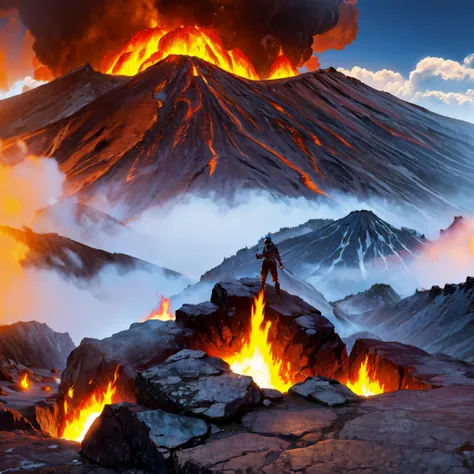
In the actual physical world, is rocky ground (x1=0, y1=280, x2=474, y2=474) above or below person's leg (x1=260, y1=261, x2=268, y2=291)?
below

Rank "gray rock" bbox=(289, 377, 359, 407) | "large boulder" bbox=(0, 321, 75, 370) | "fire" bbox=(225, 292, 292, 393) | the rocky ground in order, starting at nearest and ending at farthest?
the rocky ground, "gray rock" bbox=(289, 377, 359, 407), "fire" bbox=(225, 292, 292, 393), "large boulder" bbox=(0, 321, 75, 370)

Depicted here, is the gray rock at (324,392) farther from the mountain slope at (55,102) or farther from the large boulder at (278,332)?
the mountain slope at (55,102)

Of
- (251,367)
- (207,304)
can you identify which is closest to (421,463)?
(251,367)

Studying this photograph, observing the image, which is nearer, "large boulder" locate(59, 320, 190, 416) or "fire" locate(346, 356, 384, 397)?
"large boulder" locate(59, 320, 190, 416)

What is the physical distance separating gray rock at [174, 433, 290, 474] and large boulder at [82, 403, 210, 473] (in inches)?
8.5

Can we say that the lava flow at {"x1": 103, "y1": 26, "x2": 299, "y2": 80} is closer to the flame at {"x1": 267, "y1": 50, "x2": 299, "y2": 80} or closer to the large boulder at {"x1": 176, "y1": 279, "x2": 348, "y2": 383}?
the flame at {"x1": 267, "y1": 50, "x2": 299, "y2": 80}

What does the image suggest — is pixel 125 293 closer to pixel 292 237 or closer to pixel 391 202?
pixel 292 237

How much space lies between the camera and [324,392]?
211 inches

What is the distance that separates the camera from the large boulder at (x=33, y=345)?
16.0 metres

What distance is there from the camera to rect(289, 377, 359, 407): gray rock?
511cm

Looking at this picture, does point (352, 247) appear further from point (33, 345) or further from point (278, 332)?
point (278, 332)

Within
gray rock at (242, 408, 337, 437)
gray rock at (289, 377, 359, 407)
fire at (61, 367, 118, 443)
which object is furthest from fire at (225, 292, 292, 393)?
gray rock at (242, 408, 337, 437)

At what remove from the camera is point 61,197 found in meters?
46.0

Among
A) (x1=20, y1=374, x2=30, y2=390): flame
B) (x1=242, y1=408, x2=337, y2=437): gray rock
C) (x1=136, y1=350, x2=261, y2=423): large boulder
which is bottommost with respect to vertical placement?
(x1=242, y1=408, x2=337, y2=437): gray rock
